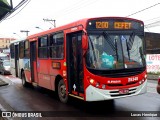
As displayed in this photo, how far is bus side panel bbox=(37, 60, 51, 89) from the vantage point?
12383mm

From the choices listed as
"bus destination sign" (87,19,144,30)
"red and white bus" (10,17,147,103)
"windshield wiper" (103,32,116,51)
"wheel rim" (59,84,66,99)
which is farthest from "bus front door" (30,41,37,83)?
"windshield wiper" (103,32,116,51)

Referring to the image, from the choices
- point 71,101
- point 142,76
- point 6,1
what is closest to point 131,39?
point 142,76

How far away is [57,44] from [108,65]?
3.00 meters

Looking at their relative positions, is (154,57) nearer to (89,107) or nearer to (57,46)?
(57,46)

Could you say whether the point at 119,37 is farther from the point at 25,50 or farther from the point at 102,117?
the point at 25,50

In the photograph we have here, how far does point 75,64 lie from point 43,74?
3.61m

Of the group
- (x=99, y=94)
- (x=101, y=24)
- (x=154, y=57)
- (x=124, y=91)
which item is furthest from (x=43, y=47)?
(x=154, y=57)

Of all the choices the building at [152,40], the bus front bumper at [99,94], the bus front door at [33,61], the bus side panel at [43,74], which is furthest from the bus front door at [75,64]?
the building at [152,40]

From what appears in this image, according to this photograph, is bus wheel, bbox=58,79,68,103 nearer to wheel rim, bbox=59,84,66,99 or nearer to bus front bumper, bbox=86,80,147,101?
wheel rim, bbox=59,84,66,99

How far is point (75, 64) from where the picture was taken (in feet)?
32.0

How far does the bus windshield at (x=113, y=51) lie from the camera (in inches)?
346

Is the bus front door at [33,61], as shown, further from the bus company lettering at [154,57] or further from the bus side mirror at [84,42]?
the bus company lettering at [154,57]

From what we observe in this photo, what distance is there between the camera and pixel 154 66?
2588cm

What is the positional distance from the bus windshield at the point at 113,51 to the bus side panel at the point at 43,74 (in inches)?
156
